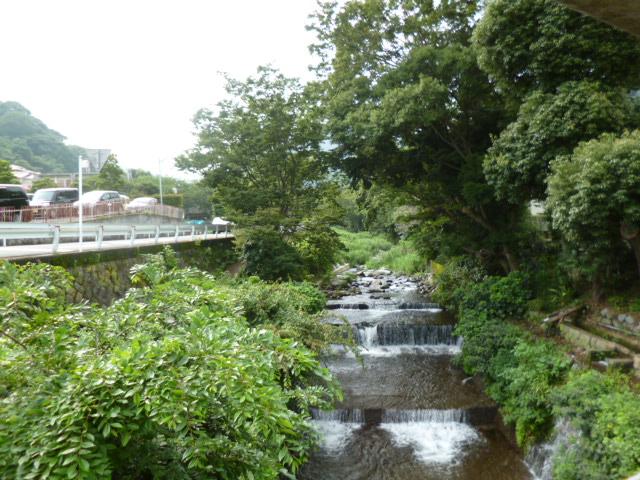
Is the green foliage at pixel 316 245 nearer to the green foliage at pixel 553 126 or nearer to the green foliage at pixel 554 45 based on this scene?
the green foliage at pixel 553 126

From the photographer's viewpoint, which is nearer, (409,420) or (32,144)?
(409,420)

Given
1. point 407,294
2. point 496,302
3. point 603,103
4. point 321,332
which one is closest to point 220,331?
point 321,332

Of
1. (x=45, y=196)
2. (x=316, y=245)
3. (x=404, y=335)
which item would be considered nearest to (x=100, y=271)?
(x=404, y=335)

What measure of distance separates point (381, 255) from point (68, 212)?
2044 cm

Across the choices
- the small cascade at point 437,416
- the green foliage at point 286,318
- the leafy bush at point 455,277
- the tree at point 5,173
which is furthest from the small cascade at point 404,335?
the tree at point 5,173

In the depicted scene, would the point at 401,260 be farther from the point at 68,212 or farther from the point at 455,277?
the point at 68,212

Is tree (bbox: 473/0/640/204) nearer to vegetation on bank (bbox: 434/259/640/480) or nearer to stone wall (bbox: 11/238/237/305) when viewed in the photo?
vegetation on bank (bbox: 434/259/640/480)

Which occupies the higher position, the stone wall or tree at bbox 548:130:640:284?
tree at bbox 548:130:640:284

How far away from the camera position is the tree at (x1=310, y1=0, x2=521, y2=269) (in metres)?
12.2

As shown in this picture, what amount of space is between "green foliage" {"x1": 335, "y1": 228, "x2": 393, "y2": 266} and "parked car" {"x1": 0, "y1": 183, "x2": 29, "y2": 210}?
62.8ft

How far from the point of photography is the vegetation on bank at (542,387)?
18.9ft

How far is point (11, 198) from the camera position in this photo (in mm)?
17500

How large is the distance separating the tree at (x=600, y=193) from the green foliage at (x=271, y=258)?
9.67 metres

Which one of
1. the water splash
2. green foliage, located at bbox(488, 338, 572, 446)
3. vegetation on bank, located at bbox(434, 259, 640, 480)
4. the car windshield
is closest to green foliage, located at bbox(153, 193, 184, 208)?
the car windshield
